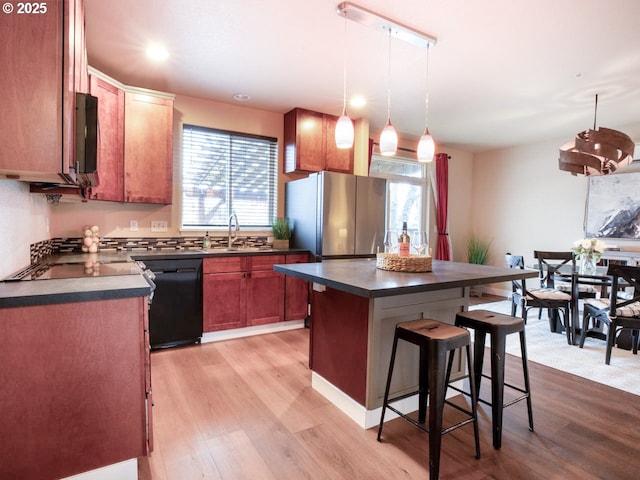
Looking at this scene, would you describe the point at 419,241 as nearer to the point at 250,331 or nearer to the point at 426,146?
the point at 426,146

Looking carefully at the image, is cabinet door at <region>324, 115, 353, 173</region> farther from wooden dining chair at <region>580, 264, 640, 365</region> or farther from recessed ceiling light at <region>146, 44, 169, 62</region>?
wooden dining chair at <region>580, 264, 640, 365</region>

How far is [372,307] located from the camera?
1994 mm

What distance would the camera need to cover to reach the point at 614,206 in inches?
195

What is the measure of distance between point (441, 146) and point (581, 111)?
2.26 metres

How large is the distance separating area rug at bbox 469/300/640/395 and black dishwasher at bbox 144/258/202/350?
3.12 meters

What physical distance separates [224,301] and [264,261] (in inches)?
23.1

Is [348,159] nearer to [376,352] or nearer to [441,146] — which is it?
[441,146]

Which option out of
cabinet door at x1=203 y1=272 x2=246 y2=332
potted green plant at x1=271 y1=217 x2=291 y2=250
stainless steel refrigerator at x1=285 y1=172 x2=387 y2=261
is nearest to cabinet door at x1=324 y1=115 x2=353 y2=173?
stainless steel refrigerator at x1=285 y1=172 x2=387 y2=261

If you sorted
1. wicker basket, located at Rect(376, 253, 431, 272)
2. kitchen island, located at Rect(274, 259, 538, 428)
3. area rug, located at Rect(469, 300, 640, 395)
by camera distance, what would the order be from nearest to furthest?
kitchen island, located at Rect(274, 259, 538, 428) < wicker basket, located at Rect(376, 253, 431, 272) < area rug, located at Rect(469, 300, 640, 395)

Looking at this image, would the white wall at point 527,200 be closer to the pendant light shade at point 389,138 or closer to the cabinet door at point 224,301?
the pendant light shade at point 389,138

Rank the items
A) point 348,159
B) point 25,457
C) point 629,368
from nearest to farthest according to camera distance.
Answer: point 25,457 < point 629,368 < point 348,159

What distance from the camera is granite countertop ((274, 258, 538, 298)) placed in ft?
5.64

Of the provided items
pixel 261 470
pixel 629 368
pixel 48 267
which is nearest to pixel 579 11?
pixel 629 368

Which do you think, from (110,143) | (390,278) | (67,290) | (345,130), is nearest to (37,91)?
(67,290)
